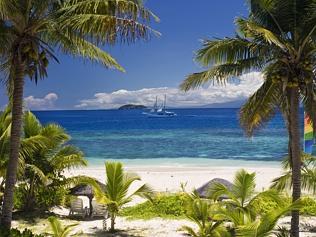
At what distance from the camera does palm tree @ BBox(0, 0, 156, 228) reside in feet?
27.3

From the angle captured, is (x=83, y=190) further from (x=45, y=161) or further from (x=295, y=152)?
(x=295, y=152)

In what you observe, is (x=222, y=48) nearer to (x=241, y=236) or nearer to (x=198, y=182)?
(x=241, y=236)

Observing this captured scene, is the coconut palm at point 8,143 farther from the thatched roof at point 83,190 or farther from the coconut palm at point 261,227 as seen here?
the coconut palm at point 261,227

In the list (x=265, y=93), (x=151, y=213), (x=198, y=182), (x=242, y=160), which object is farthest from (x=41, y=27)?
(x=242, y=160)

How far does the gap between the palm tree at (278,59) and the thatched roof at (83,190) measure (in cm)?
569

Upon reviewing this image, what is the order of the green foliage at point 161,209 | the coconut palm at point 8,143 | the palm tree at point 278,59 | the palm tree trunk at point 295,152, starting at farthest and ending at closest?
the green foliage at point 161,209 → the coconut palm at point 8,143 → the palm tree trunk at point 295,152 → the palm tree at point 278,59

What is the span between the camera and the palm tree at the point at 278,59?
9.41m

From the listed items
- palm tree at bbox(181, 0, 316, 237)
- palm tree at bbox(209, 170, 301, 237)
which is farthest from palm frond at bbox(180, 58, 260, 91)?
palm tree at bbox(209, 170, 301, 237)

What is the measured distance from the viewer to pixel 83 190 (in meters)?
14.1

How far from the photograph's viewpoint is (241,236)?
606 centimetres

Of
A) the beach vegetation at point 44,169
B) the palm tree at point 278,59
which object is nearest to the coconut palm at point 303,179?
the palm tree at point 278,59

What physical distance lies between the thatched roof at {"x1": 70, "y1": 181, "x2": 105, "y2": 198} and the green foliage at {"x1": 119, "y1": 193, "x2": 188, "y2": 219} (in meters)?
1.09

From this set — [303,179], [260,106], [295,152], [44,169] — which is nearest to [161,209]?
[44,169]

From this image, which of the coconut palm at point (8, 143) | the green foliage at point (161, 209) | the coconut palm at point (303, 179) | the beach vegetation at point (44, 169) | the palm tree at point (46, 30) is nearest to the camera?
the palm tree at point (46, 30)
